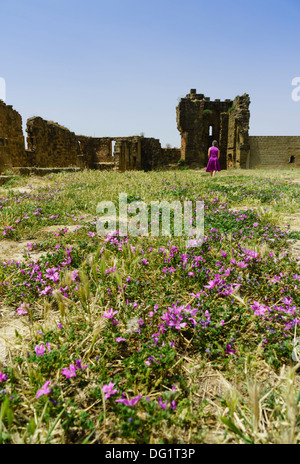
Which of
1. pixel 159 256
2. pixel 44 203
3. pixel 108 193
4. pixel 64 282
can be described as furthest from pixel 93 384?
pixel 108 193

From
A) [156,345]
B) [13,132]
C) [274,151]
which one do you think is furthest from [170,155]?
[156,345]

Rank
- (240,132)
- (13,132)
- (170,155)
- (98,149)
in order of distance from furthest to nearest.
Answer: (98,149) < (170,155) < (240,132) < (13,132)

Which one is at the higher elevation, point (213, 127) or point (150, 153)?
point (213, 127)

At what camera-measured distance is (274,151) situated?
79.2ft

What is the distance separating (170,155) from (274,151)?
8577mm

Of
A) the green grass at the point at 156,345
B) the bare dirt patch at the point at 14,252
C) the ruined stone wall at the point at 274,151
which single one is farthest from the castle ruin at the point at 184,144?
the green grass at the point at 156,345

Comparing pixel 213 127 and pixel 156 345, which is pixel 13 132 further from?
pixel 156 345

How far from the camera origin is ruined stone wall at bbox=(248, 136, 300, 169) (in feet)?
78.5

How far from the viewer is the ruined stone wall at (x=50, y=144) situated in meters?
20.0

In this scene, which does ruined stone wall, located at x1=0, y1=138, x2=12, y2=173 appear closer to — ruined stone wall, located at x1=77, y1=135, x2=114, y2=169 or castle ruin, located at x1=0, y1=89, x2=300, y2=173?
castle ruin, located at x1=0, y1=89, x2=300, y2=173

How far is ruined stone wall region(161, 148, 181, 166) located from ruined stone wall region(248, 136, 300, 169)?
6.28 meters

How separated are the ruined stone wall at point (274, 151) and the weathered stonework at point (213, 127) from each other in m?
0.98

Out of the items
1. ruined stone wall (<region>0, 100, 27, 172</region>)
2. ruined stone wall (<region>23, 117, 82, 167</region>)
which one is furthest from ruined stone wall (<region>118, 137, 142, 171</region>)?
ruined stone wall (<region>0, 100, 27, 172</region>)
